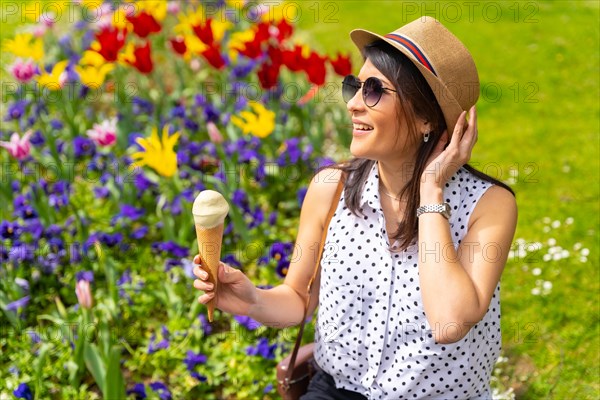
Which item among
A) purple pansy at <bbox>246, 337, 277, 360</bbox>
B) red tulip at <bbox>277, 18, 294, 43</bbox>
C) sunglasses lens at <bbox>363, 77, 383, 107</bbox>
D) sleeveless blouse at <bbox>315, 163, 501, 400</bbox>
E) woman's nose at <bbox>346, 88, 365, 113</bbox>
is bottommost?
purple pansy at <bbox>246, 337, 277, 360</bbox>

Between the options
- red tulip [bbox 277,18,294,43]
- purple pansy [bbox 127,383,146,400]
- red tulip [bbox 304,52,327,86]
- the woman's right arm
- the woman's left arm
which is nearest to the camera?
the woman's left arm

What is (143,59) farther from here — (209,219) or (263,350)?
(209,219)

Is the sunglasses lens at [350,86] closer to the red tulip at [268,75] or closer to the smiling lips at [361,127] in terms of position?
the smiling lips at [361,127]

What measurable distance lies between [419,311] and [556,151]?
3.37 meters

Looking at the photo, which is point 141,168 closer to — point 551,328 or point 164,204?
point 164,204

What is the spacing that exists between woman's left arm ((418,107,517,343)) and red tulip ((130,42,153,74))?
2.90 meters

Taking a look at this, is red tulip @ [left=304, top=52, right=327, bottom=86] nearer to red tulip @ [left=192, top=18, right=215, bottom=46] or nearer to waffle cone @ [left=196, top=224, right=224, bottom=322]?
red tulip @ [left=192, top=18, right=215, bottom=46]

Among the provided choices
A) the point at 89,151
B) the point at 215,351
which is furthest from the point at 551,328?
the point at 89,151

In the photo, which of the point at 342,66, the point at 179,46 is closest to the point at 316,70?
the point at 342,66

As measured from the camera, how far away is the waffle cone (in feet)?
6.37

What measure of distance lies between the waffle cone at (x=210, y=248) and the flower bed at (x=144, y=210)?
1.09 m

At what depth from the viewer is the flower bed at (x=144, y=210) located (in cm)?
333

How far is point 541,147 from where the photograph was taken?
5336mm

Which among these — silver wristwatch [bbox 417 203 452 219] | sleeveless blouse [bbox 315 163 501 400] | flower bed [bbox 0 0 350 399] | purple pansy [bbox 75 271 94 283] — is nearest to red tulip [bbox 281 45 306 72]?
flower bed [bbox 0 0 350 399]
